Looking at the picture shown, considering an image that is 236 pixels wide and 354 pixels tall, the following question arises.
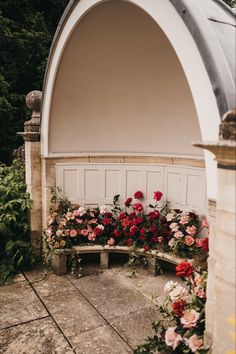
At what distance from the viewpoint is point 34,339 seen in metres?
2.95

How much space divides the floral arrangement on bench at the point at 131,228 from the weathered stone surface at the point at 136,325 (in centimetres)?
89

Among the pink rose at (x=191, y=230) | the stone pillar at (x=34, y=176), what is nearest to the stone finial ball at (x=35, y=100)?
the stone pillar at (x=34, y=176)

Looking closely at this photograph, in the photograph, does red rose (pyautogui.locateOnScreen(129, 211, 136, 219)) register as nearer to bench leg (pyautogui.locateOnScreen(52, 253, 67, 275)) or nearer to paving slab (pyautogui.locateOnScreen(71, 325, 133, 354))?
bench leg (pyautogui.locateOnScreen(52, 253, 67, 275))

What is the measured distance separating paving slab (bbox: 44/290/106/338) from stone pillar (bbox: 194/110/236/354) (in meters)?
1.49

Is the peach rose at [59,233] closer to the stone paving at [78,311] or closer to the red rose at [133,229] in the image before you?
the stone paving at [78,311]

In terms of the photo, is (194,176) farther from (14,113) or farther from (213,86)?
(14,113)

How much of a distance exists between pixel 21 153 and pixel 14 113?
7.44 ft

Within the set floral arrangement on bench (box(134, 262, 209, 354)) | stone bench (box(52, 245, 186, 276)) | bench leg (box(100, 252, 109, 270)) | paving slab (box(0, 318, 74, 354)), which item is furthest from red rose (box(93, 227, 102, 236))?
floral arrangement on bench (box(134, 262, 209, 354))

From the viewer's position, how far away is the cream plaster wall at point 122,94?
164 inches

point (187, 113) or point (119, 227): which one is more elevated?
point (187, 113)

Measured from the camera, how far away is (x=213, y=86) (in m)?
1.99

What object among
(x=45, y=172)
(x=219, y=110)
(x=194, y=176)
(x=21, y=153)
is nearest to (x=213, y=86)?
(x=219, y=110)

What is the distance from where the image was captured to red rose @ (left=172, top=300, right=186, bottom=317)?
247 centimetres

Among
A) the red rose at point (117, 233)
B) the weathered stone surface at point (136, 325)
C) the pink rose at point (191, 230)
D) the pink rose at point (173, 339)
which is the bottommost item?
the weathered stone surface at point (136, 325)
